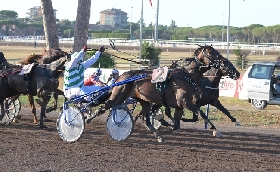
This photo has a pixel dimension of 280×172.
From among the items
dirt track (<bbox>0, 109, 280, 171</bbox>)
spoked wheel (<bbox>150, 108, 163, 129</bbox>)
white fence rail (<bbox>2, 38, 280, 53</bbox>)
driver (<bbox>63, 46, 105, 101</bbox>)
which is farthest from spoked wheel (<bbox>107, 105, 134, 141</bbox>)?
white fence rail (<bbox>2, 38, 280, 53</bbox>)

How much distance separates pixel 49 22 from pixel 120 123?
14549mm

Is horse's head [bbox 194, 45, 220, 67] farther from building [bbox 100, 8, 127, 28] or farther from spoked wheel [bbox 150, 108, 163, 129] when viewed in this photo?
building [bbox 100, 8, 127, 28]

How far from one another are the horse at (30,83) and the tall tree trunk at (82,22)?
11138 millimetres

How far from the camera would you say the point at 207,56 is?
38.5 feet

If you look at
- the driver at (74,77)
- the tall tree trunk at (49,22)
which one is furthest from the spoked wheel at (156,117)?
the tall tree trunk at (49,22)

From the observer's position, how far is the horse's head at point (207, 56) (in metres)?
11.7

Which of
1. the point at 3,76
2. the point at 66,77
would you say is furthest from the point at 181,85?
the point at 3,76

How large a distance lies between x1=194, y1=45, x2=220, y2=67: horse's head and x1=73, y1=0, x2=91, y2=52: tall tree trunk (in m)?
13.1

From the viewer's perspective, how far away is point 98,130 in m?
13.6

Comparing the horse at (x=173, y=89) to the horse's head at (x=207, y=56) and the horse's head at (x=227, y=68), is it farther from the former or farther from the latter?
the horse's head at (x=227, y=68)

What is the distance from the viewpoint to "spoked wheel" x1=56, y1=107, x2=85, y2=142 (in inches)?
445

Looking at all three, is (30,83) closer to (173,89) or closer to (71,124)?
(71,124)

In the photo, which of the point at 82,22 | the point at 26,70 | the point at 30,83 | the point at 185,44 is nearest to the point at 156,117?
the point at 30,83

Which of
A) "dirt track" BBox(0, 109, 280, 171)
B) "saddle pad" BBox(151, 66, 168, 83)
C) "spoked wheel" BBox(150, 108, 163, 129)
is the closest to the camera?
"dirt track" BBox(0, 109, 280, 171)
